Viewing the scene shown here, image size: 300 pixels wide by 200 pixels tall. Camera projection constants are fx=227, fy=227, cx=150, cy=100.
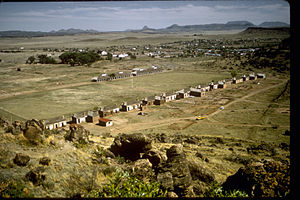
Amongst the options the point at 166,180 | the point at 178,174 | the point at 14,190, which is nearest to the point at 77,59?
the point at 178,174

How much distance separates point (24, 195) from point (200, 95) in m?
44.9

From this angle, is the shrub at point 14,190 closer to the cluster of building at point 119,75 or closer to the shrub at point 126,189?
the shrub at point 126,189

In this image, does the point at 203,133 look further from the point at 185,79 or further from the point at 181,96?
the point at 185,79

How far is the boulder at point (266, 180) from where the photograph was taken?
26.4ft

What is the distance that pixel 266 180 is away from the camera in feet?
28.5

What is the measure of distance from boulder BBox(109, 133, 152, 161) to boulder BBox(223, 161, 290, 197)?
6.43 meters

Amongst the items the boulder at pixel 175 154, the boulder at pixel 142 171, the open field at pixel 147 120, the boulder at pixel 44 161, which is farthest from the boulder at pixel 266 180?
the boulder at pixel 44 161

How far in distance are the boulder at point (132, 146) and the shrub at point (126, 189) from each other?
5.63 meters

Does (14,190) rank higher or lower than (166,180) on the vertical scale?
higher

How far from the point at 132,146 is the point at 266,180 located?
8706 millimetres

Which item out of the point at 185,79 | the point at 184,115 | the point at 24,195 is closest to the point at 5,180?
the point at 24,195

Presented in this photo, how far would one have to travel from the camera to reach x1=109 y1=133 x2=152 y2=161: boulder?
15070mm

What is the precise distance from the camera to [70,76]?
72.2m

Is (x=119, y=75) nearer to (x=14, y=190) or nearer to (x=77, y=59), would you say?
(x=77, y=59)
